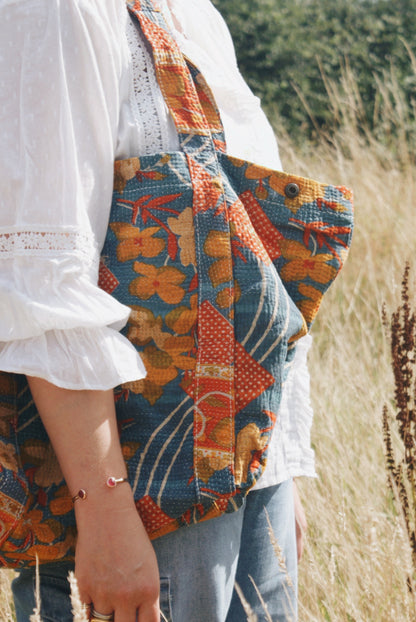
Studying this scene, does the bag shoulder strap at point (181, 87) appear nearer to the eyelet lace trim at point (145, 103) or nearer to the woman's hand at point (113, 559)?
the eyelet lace trim at point (145, 103)

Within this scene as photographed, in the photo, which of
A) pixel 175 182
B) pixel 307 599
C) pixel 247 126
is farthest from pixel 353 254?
pixel 175 182

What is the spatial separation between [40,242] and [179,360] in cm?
23

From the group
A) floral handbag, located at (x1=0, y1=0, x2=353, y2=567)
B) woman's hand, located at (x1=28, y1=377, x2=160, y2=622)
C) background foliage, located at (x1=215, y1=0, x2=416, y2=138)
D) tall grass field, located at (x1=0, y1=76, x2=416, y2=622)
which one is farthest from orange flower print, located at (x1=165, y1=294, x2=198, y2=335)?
background foliage, located at (x1=215, y1=0, x2=416, y2=138)

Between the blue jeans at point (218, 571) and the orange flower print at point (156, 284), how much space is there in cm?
31

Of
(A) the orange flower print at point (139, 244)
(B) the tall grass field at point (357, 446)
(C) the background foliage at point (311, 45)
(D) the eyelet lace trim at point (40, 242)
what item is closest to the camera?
(D) the eyelet lace trim at point (40, 242)

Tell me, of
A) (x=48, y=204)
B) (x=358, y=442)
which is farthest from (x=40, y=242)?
(x=358, y=442)

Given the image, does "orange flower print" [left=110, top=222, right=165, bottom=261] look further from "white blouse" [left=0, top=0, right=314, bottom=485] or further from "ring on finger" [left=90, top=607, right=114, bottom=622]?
"ring on finger" [left=90, top=607, right=114, bottom=622]

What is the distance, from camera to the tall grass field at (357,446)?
51.7 inches

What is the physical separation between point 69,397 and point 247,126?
538 mm

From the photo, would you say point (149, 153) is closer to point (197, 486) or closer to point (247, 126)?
point (247, 126)

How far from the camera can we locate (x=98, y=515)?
2.65 ft

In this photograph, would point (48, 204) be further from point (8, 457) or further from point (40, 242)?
point (8, 457)

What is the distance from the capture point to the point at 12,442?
88 cm

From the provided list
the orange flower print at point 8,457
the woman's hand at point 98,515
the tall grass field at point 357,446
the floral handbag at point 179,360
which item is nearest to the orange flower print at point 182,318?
the floral handbag at point 179,360
